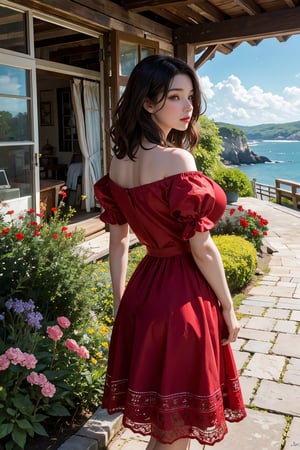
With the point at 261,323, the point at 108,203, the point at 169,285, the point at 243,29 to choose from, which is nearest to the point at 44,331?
the point at 108,203

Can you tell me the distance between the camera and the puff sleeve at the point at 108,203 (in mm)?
1793

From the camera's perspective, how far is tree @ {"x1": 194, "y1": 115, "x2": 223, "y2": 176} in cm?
841

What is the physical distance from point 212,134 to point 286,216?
233cm

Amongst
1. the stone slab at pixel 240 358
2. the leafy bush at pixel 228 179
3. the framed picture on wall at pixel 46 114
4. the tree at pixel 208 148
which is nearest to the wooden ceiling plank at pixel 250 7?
the tree at pixel 208 148

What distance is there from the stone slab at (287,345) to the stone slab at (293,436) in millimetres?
851

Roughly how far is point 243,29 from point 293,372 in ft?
14.7

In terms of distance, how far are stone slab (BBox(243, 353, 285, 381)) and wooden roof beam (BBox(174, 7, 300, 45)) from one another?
414 cm

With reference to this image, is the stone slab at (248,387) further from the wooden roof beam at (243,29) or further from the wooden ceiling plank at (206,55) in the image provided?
the wooden ceiling plank at (206,55)

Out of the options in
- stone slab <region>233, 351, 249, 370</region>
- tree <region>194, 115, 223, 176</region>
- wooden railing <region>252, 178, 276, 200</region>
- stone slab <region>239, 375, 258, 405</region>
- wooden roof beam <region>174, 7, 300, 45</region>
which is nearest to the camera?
stone slab <region>239, 375, 258, 405</region>

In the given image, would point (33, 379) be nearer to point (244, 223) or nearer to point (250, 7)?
point (244, 223)

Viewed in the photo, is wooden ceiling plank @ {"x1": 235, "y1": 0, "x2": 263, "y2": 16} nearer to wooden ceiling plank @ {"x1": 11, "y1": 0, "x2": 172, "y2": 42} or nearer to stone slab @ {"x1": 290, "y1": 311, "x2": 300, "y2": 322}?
wooden ceiling plank @ {"x1": 11, "y1": 0, "x2": 172, "y2": 42}

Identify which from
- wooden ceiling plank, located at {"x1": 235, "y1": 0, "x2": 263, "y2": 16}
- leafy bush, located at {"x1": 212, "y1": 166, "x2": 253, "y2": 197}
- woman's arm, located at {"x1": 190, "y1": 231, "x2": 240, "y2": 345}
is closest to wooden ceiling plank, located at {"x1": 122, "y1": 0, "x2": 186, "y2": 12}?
wooden ceiling plank, located at {"x1": 235, "y1": 0, "x2": 263, "y2": 16}

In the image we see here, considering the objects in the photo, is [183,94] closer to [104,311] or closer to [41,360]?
[41,360]

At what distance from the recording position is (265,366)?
2992mm
